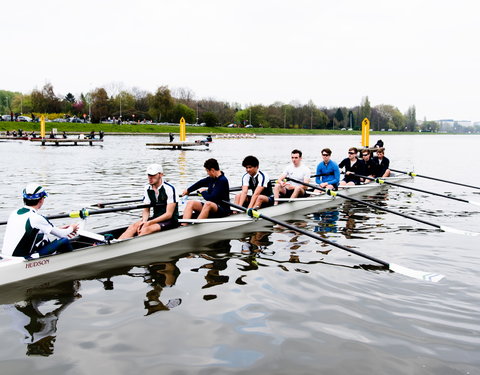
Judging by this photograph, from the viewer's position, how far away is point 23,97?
473 feet

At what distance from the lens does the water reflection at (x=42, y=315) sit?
5535 mm

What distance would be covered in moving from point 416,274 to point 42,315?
6.18 m

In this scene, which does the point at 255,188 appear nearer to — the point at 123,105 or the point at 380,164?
the point at 380,164

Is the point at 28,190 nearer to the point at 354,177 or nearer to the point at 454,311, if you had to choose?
the point at 454,311

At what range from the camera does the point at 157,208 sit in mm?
9672

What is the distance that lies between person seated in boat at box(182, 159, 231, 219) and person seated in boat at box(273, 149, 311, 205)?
11.9 ft

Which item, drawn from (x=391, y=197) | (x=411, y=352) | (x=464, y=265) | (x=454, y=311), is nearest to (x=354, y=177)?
(x=391, y=197)

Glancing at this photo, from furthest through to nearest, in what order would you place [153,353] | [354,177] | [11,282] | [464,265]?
1. [354,177]
2. [464,265]
3. [11,282]
4. [153,353]

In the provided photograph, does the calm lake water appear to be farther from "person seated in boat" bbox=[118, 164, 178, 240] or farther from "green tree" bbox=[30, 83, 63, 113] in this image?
→ "green tree" bbox=[30, 83, 63, 113]

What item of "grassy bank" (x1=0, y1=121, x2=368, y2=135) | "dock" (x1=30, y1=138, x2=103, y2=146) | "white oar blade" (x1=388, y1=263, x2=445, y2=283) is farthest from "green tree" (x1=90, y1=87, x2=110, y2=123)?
"white oar blade" (x1=388, y1=263, x2=445, y2=283)

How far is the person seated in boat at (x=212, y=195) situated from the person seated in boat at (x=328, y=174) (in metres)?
5.89

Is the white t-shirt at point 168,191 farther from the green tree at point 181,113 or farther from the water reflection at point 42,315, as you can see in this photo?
the green tree at point 181,113

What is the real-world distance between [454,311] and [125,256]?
234 inches

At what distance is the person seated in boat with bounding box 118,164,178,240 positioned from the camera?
9.30 meters
